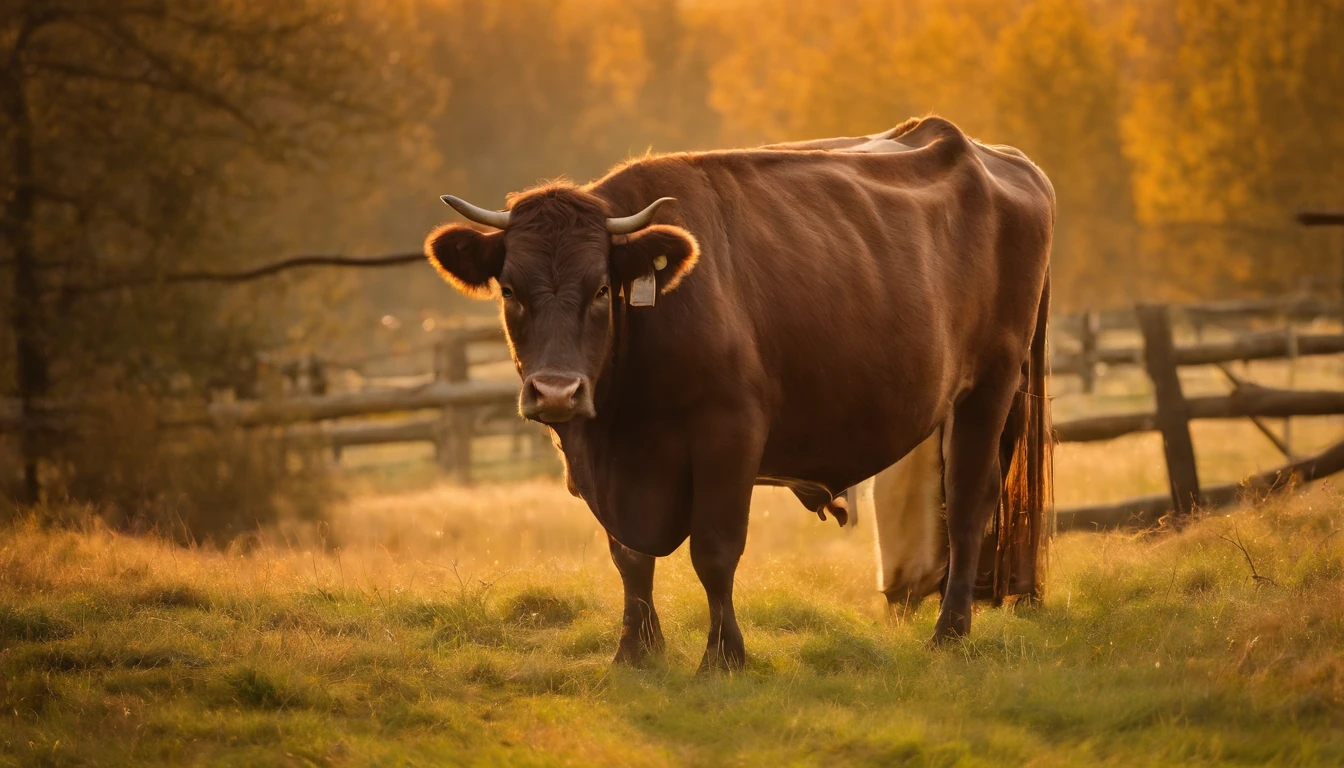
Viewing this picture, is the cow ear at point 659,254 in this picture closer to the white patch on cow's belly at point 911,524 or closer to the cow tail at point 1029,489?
the white patch on cow's belly at point 911,524

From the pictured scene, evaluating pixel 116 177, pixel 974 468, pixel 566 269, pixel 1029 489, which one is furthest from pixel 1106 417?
pixel 116 177

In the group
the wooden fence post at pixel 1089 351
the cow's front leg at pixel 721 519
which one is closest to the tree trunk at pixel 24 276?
the cow's front leg at pixel 721 519

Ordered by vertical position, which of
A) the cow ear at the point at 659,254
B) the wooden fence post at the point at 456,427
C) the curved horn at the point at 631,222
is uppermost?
the curved horn at the point at 631,222

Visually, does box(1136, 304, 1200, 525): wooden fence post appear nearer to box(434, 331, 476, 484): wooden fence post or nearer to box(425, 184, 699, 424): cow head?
box(425, 184, 699, 424): cow head

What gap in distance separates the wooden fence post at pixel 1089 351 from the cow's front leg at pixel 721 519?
56.8 feet

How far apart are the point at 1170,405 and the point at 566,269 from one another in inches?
250

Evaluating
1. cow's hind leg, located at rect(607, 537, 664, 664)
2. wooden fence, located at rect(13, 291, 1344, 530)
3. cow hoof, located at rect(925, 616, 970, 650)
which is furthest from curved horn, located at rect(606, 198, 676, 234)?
wooden fence, located at rect(13, 291, 1344, 530)

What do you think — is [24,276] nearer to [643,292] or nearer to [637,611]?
[637,611]

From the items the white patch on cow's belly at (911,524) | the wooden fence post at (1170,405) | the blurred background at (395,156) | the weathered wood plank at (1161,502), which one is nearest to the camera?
the white patch on cow's belly at (911,524)

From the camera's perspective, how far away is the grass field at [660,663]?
14.6 feet

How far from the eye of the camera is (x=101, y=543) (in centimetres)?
773

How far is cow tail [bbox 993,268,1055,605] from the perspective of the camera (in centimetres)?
717

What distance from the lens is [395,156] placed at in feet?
109

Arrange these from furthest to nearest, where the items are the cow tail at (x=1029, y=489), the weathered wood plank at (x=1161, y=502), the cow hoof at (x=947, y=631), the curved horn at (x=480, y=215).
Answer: the weathered wood plank at (x=1161, y=502), the cow tail at (x=1029, y=489), the cow hoof at (x=947, y=631), the curved horn at (x=480, y=215)
